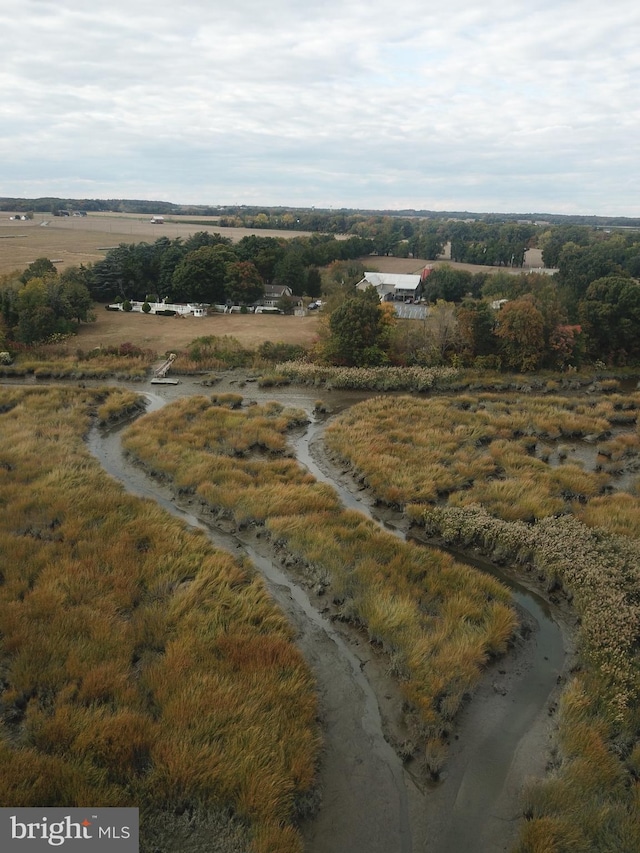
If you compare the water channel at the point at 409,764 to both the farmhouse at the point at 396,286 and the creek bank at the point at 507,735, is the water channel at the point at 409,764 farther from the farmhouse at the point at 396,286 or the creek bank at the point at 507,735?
the farmhouse at the point at 396,286

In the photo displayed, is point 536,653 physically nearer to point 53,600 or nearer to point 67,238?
point 53,600

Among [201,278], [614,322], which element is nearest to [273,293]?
[201,278]

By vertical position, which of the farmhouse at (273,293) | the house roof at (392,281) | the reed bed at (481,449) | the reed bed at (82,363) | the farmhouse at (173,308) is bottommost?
the reed bed at (481,449)

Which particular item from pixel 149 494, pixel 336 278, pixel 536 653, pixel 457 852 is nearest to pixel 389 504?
pixel 536 653

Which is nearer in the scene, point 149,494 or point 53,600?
point 53,600

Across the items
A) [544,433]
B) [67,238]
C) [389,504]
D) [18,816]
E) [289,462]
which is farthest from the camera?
[67,238]

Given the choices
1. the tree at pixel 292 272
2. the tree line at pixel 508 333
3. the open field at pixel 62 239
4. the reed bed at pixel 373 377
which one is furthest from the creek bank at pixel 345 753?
the open field at pixel 62 239

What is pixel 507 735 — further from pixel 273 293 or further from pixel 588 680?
pixel 273 293
